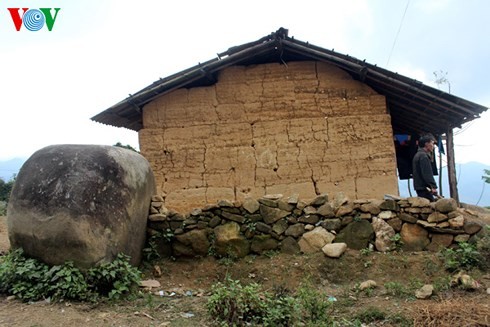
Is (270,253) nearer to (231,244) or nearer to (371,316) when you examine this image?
(231,244)

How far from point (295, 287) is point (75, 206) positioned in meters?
2.95

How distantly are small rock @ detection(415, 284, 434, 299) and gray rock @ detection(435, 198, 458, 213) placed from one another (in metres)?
1.47

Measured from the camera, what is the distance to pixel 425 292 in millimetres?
4316

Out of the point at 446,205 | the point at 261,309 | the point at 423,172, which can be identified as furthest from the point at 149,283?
the point at 423,172

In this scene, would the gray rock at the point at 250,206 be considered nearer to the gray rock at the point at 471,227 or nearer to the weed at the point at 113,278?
the weed at the point at 113,278

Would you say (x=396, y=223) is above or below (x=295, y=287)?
above

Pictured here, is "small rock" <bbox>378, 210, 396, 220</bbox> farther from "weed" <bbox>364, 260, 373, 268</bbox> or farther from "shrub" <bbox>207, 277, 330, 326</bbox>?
"shrub" <bbox>207, 277, 330, 326</bbox>

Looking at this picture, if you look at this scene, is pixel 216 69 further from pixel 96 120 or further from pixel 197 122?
pixel 96 120

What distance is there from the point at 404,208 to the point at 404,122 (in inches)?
172

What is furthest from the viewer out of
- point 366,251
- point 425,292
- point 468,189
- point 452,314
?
point 468,189

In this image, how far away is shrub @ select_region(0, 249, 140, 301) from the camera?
13.9ft

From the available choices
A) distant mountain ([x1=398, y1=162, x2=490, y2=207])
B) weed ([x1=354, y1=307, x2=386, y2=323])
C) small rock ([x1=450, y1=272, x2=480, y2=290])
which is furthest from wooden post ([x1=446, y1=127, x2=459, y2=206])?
weed ([x1=354, y1=307, x2=386, y2=323])

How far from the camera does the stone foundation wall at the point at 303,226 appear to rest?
553 cm

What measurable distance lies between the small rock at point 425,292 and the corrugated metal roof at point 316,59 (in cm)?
382
